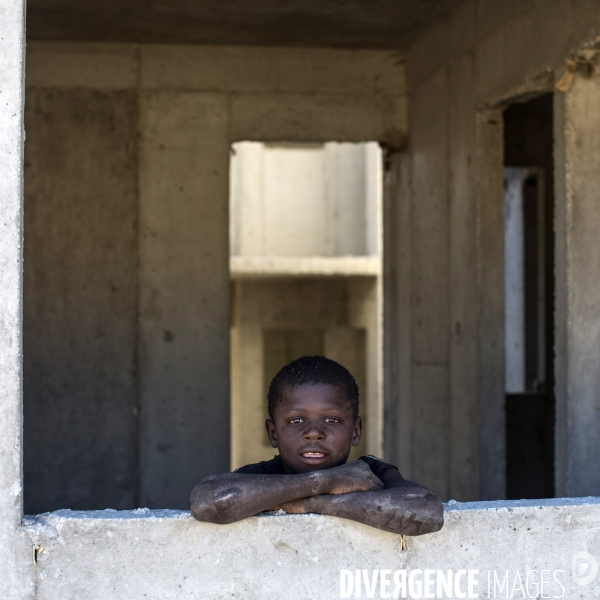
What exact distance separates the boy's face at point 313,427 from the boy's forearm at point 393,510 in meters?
0.33

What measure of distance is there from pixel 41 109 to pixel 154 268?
1481 millimetres

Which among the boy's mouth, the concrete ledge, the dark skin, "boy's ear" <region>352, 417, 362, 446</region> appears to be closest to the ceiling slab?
"boy's ear" <region>352, 417, 362, 446</region>

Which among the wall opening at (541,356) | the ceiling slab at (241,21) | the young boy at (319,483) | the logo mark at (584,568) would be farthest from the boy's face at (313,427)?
the wall opening at (541,356)

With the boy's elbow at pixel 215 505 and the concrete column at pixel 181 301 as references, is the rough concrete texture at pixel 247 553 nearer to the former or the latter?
the boy's elbow at pixel 215 505

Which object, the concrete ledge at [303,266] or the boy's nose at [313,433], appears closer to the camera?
the boy's nose at [313,433]

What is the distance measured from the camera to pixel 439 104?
6.32 m

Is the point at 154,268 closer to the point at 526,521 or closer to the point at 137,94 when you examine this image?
the point at 137,94

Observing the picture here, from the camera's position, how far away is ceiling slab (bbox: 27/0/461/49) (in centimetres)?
582

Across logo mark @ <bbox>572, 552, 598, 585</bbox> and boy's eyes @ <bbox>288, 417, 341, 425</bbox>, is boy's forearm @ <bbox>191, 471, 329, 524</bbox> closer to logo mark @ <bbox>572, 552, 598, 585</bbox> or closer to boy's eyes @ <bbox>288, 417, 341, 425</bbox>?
boy's eyes @ <bbox>288, 417, 341, 425</bbox>

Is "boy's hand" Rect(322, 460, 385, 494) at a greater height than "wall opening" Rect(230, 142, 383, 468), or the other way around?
"wall opening" Rect(230, 142, 383, 468)

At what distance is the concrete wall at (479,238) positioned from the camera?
13.6ft

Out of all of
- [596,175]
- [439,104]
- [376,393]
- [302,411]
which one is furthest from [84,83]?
[376,393]

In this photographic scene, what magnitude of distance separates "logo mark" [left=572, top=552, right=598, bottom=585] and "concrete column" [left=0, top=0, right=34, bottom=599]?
1601 millimetres

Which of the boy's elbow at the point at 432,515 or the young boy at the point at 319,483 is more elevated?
the young boy at the point at 319,483
